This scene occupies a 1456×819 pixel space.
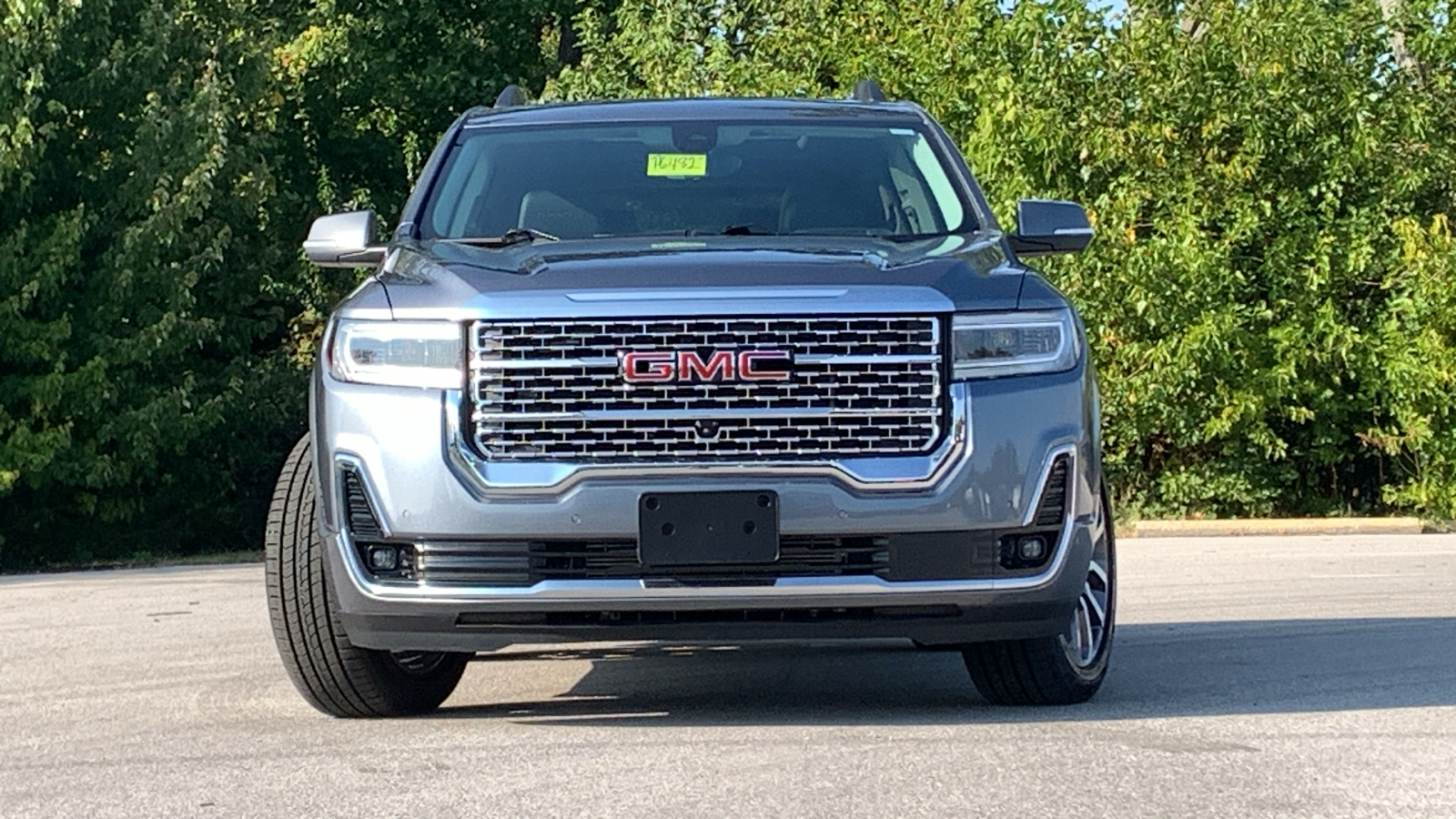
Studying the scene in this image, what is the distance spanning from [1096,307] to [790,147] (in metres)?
11.7

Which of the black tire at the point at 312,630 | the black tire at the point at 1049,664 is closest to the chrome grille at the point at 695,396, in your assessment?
the black tire at the point at 312,630

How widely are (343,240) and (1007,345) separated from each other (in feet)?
7.10

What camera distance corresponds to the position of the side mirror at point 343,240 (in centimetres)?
724

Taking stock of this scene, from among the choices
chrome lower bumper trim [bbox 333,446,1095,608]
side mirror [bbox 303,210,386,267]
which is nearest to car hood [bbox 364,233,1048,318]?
chrome lower bumper trim [bbox 333,446,1095,608]

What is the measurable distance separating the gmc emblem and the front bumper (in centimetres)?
24

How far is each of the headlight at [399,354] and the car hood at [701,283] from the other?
0.16 feet

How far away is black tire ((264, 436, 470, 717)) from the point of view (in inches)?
258

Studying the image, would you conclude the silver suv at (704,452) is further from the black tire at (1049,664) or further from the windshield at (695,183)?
the windshield at (695,183)

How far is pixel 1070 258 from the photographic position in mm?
18969

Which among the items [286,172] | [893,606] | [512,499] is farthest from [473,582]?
[286,172]

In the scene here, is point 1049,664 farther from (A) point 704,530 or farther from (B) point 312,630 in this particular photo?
(B) point 312,630

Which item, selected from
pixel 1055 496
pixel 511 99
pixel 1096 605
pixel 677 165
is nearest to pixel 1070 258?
pixel 511 99

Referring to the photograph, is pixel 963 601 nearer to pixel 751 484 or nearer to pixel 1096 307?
pixel 751 484

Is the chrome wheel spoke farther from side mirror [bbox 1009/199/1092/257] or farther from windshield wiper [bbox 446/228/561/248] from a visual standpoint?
windshield wiper [bbox 446/228/561/248]
